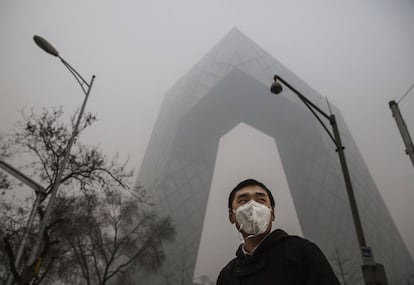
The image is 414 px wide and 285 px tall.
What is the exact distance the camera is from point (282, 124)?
123 ft

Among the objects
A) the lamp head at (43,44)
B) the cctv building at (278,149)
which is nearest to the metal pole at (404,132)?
the lamp head at (43,44)

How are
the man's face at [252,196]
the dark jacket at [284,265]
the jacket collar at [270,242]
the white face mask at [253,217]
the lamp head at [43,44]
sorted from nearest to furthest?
the dark jacket at [284,265]
the jacket collar at [270,242]
the white face mask at [253,217]
the man's face at [252,196]
the lamp head at [43,44]

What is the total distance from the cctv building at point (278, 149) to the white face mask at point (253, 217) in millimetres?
26118

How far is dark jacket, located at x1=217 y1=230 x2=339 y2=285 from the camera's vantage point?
1352mm

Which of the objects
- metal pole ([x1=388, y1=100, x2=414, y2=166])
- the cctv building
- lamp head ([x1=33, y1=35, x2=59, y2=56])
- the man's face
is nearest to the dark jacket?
→ the man's face

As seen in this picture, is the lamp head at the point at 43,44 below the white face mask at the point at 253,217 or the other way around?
the other way around

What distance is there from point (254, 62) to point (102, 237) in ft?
105

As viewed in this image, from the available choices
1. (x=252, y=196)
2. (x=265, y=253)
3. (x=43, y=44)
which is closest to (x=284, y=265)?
(x=265, y=253)

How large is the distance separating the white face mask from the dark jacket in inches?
6.4

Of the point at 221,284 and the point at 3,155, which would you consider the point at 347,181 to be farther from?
the point at 3,155

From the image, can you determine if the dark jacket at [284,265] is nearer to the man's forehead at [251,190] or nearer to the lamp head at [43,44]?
the man's forehead at [251,190]

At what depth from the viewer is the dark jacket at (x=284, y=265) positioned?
1352 mm

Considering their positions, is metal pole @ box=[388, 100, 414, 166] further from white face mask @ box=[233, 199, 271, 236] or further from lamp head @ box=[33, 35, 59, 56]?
lamp head @ box=[33, 35, 59, 56]

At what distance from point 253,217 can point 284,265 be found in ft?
1.41
